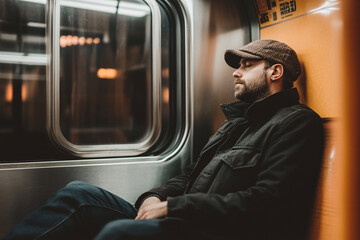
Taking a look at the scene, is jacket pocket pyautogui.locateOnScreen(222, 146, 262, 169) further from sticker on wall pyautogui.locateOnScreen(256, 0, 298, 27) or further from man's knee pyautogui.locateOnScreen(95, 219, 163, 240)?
sticker on wall pyautogui.locateOnScreen(256, 0, 298, 27)

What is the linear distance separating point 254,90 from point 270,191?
0.69 metres

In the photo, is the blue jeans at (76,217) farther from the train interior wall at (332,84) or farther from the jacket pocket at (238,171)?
the train interior wall at (332,84)

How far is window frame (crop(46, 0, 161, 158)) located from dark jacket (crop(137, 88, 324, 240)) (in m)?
0.81

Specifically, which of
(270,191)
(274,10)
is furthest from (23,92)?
(274,10)

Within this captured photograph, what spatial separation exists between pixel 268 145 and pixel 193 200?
46 cm

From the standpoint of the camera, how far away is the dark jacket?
1.29 metres

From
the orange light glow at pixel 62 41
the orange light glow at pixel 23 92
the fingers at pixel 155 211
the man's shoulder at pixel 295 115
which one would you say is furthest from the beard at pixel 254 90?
the orange light glow at pixel 23 92

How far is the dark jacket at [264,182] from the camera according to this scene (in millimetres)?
Answer: 1289

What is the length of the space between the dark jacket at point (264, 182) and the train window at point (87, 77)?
89 cm

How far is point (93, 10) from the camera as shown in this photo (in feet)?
7.11

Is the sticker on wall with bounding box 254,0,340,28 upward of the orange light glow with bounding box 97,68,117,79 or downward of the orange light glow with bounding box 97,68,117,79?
upward

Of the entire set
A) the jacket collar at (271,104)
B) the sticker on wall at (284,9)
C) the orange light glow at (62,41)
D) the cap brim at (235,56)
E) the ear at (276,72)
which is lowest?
the jacket collar at (271,104)

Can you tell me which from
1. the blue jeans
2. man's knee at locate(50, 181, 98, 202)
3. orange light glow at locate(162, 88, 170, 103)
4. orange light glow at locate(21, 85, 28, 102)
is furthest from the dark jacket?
orange light glow at locate(21, 85, 28, 102)

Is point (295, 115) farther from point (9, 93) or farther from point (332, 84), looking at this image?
point (9, 93)
